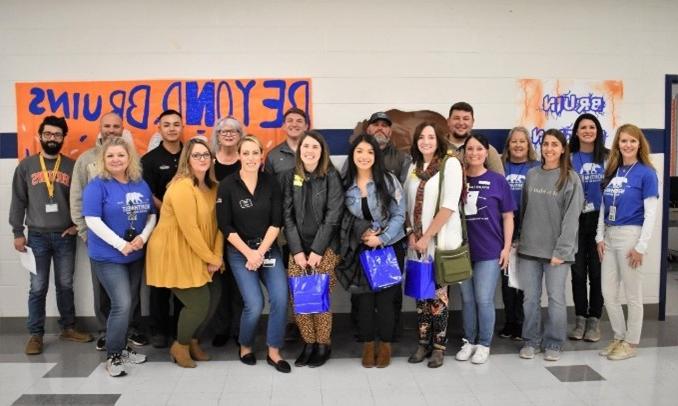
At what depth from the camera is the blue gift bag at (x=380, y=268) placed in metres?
3.31

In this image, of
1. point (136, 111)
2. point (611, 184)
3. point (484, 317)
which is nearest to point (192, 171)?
point (136, 111)

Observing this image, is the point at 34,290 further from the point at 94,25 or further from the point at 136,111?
the point at 94,25

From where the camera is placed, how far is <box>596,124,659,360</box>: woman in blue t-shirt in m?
3.42

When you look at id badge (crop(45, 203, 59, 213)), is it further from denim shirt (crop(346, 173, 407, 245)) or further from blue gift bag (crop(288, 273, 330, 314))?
denim shirt (crop(346, 173, 407, 245))

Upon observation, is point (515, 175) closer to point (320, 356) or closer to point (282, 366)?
point (320, 356)

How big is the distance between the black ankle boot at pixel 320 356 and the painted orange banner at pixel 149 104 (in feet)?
5.28

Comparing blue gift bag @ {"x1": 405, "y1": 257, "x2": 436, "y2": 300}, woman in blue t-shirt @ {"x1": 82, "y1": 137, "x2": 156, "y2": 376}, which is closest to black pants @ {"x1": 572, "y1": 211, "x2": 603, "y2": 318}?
blue gift bag @ {"x1": 405, "y1": 257, "x2": 436, "y2": 300}

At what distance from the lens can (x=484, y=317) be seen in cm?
351

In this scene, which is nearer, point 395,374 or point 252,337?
point 395,374

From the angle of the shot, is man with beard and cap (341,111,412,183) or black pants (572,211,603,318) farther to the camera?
black pants (572,211,603,318)

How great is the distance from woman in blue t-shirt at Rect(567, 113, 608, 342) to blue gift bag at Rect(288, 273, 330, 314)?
191 centimetres

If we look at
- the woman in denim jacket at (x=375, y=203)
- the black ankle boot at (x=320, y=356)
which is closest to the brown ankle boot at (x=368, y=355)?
the woman in denim jacket at (x=375, y=203)

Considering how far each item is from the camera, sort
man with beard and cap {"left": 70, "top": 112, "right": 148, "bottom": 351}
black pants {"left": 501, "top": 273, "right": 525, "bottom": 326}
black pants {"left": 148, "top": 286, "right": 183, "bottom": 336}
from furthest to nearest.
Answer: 1. black pants {"left": 501, "top": 273, "right": 525, "bottom": 326}
2. black pants {"left": 148, "top": 286, "right": 183, "bottom": 336}
3. man with beard and cap {"left": 70, "top": 112, "right": 148, "bottom": 351}

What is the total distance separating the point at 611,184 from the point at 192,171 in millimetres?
2747
